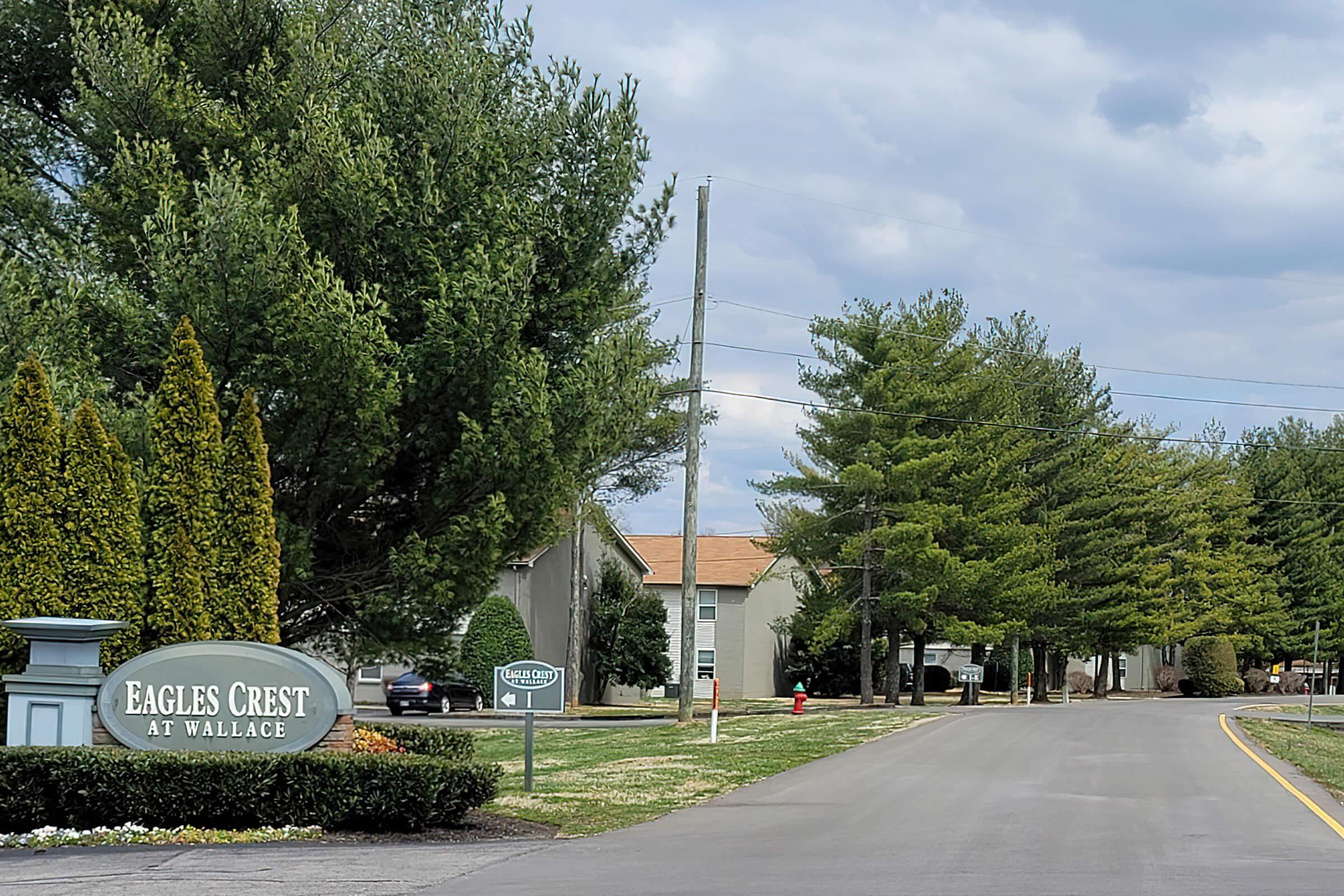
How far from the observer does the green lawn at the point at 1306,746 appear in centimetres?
2047

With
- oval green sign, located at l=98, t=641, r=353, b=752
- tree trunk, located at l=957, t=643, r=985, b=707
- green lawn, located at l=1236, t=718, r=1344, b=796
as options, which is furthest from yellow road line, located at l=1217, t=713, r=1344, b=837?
tree trunk, located at l=957, t=643, r=985, b=707

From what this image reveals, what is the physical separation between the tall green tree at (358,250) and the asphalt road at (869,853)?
4.30m

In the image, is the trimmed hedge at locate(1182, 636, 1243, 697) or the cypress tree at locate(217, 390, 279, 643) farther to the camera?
the trimmed hedge at locate(1182, 636, 1243, 697)

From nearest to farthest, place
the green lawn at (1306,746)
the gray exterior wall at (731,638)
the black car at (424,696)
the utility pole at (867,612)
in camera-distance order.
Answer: the green lawn at (1306,746) → the black car at (424,696) → the utility pole at (867,612) → the gray exterior wall at (731,638)

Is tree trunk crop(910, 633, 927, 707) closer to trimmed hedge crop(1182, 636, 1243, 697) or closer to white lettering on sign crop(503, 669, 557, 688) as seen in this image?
trimmed hedge crop(1182, 636, 1243, 697)

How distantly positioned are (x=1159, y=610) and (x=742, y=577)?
57.7 ft

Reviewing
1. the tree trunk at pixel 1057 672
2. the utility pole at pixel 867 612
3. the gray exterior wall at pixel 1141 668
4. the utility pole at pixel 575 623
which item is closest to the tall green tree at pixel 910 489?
the utility pole at pixel 867 612

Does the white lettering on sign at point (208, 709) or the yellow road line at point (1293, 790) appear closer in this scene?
the white lettering on sign at point (208, 709)

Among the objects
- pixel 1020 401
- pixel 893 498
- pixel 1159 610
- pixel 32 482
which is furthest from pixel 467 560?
pixel 1159 610

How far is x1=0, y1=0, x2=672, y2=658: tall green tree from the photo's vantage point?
1440cm

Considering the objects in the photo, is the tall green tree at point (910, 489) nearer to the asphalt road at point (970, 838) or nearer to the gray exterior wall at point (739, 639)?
the gray exterior wall at point (739, 639)

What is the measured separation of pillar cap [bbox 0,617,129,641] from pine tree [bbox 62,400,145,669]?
0.50 metres

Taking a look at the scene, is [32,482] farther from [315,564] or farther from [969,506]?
[969,506]

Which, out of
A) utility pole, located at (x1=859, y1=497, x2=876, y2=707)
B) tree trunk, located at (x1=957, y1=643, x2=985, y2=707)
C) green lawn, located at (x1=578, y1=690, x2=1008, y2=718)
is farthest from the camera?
tree trunk, located at (x1=957, y1=643, x2=985, y2=707)
